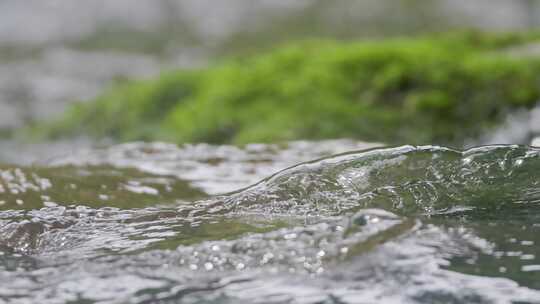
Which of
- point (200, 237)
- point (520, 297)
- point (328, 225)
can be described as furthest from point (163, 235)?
point (520, 297)

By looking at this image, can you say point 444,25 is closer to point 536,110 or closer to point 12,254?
point 536,110

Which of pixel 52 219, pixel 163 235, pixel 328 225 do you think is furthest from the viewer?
pixel 52 219

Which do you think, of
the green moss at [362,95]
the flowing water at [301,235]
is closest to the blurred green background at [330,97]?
the green moss at [362,95]

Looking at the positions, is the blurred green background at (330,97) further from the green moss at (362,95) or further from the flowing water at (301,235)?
the flowing water at (301,235)

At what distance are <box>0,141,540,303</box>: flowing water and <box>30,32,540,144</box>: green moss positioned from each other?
268 cm

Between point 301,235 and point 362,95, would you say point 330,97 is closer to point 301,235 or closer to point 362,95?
point 362,95

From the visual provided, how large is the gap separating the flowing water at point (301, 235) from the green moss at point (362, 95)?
2683mm

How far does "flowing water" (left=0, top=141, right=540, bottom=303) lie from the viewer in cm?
157

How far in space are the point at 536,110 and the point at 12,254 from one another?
168 inches

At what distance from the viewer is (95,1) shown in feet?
38.9

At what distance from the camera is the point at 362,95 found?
566cm

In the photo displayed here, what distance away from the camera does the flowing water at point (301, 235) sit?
1.57 metres

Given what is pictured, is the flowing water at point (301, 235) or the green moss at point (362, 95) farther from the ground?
the green moss at point (362, 95)

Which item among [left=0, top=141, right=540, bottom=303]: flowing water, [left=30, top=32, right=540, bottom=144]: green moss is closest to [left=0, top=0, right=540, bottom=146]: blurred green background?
[left=30, top=32, right=540, bottom=144]: green moss
